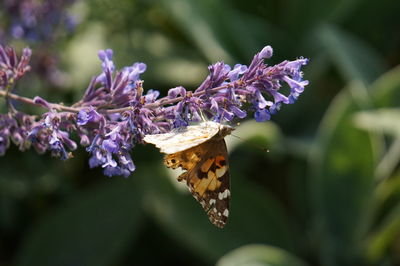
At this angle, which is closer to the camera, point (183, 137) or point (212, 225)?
point (183, 137)

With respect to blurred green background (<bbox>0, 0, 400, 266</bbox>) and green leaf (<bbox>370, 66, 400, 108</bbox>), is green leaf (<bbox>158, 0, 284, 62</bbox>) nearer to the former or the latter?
blurred green background (<bbox>0, 0, 400, 266</bbox>)

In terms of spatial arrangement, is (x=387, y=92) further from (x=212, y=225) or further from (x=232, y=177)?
(x=212, y=225)

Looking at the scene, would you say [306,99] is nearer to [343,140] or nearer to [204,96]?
[343,140]

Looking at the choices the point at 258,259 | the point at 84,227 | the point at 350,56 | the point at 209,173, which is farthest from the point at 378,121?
the point at 209,173

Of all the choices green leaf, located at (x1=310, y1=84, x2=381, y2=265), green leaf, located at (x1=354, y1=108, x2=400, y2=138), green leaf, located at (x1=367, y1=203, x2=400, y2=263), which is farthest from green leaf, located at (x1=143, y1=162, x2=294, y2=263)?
green leaf, located at (x1=354, y1=108, x2=400, y2=138)

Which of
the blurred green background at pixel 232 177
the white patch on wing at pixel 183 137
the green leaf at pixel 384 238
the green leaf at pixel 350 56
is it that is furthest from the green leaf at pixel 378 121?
the white patch on wing at pixel 183 137

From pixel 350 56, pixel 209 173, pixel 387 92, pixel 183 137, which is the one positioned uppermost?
pixel 183 137
